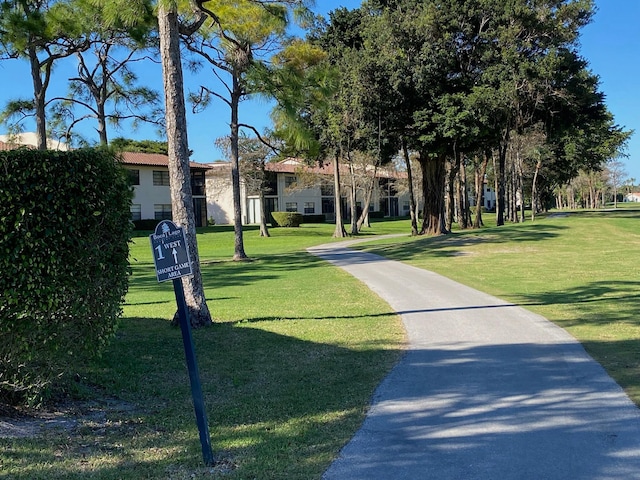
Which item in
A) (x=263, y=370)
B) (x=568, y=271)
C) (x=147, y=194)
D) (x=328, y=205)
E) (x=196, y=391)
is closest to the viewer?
(x=196, y=391)

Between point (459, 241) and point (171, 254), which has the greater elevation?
point (171, 254)

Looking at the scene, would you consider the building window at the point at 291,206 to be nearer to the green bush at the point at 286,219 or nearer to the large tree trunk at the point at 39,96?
the green bush at the point at 286,219

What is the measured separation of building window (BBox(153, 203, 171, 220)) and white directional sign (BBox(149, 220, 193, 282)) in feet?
161

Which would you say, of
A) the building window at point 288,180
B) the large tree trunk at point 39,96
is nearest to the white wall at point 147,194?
the building window at point 288,180

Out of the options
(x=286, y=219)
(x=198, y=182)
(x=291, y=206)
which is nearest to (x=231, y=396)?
(x=286, y=219)

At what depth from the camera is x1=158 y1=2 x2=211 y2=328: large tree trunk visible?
361 inches

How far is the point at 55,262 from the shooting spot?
183 inches

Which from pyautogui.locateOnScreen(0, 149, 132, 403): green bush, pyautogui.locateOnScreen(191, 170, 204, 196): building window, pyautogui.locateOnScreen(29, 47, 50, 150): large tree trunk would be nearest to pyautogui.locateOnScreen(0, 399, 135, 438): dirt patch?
pyautogui.locateOnScreen(0, 149, 132, 403): green bush

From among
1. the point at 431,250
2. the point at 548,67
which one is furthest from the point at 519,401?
the point at 548,67

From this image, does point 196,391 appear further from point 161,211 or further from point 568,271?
point 161,211

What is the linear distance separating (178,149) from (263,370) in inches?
162

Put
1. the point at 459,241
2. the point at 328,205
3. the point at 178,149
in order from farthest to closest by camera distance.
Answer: the point at 328,205 < the point at 459,241 < the point at 178,149

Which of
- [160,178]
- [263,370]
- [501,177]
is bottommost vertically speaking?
[263,370]

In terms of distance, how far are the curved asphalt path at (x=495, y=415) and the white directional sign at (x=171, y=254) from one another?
1.79m
